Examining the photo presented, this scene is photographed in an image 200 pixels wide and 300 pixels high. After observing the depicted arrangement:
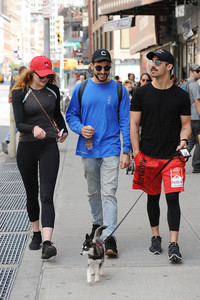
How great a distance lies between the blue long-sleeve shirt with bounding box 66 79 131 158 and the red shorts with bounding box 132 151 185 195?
0.79ft

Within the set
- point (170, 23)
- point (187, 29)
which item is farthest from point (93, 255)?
point (170, 23)

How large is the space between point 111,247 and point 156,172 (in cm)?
82

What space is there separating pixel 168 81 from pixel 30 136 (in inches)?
54.3

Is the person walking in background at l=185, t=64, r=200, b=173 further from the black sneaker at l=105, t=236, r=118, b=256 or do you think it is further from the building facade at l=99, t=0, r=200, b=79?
the building facade at l=99, t=0, r=200, b=79

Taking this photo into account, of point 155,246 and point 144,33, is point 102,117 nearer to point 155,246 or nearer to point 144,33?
point 155,246

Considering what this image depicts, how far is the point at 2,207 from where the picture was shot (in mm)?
8109

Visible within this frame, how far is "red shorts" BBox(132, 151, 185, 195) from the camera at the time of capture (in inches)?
211

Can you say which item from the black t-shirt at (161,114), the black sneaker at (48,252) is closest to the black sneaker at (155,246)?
the black t-shirt at (161,114)

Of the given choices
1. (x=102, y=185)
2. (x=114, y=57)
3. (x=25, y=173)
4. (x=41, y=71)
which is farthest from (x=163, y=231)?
(x=114, y=57)

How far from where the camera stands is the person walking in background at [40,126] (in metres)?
Answer: 5.48

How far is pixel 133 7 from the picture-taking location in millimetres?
20391

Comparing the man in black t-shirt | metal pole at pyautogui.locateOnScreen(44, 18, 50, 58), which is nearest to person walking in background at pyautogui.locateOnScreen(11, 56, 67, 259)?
the man in black t-shirt

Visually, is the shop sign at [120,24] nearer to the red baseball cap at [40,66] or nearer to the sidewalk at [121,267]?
the sidewalk at [121,267]

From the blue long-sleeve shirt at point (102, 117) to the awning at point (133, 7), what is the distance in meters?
13.7
